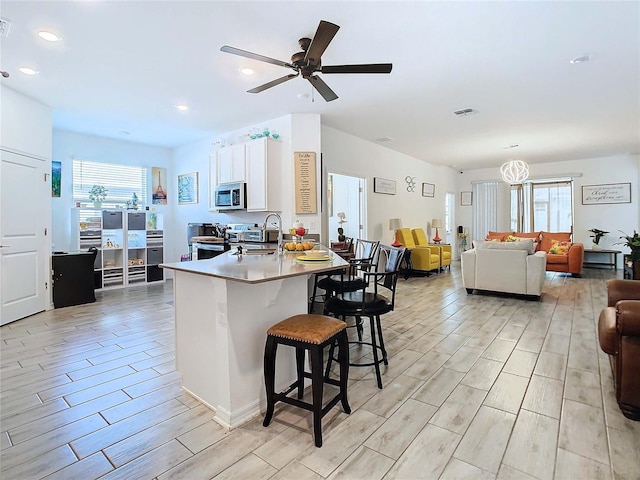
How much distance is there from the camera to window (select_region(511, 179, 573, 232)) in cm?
897

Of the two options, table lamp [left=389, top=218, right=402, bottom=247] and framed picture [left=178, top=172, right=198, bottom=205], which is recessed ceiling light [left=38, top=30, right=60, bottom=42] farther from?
table lamp [left=389, top=218, right=402, bottom=247]

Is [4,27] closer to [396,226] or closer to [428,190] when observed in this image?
A: [396,226]

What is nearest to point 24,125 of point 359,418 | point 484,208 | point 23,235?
point 23,235

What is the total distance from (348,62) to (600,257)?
861 centimetres

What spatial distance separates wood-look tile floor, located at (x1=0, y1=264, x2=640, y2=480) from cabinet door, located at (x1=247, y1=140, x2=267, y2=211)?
7.20ft

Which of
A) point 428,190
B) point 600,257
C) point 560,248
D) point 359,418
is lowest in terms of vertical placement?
point 359,418

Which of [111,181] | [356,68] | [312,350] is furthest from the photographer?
[111,181]

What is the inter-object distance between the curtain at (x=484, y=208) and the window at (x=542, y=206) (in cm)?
47

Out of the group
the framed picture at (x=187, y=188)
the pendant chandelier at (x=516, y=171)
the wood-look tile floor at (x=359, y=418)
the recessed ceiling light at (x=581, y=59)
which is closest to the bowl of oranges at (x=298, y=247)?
the wood-look tile floor at (x=359, y=418)

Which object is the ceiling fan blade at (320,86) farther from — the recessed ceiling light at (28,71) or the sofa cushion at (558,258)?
the sofa cushion at (558,258)

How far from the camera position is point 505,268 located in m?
5.05

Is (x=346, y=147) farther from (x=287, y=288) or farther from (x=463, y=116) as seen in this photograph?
(x=287, y=288)

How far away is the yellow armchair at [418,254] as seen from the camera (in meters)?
7.02

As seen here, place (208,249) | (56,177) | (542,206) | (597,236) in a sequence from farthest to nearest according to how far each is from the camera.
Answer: (542,206) < (597,236) < (56,177) < (208,249)
